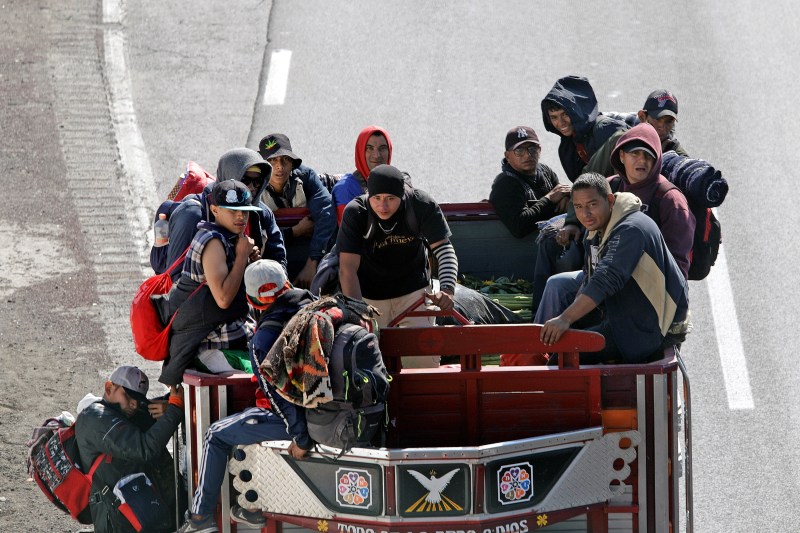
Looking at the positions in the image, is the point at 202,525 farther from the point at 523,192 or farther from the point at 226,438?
the point at 523,192

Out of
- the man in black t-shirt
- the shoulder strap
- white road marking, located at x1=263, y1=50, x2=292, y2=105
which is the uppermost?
white road marking, located at x1=263, y1=50, x2=292, y2=105

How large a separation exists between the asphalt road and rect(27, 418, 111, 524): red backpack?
76.2 inches

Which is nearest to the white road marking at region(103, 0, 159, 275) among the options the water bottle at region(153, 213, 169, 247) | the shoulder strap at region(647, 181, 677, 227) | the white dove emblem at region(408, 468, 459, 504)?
the water bottle at region(153, 213, 169, 247)

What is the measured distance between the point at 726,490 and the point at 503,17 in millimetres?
8929

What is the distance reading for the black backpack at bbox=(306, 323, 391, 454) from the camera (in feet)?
20.1

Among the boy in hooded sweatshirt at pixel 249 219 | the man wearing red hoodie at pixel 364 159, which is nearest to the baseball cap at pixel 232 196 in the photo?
the boy in hooded sweatshirt at pixel 249 219

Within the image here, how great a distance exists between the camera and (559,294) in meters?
7.45

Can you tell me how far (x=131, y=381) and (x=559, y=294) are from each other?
8.14 feet

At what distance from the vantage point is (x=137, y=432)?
280 inches

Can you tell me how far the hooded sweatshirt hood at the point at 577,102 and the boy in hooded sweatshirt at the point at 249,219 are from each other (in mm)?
2527

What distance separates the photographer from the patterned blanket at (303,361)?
609cm

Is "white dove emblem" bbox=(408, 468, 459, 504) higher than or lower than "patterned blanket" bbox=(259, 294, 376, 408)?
lower

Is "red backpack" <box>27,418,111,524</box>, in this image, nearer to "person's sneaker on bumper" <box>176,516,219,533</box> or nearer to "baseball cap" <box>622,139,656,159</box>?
"person's sneaker on bumper" <box>176,516,219,533</box>

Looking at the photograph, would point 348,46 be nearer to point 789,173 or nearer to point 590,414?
point 789,173
